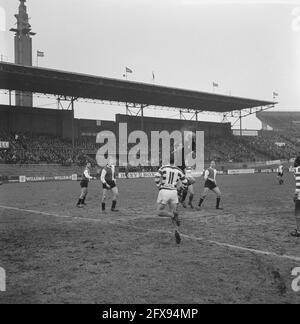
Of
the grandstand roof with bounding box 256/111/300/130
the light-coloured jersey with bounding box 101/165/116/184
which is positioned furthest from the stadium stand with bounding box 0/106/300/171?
the light-coloured jersey with bounding box 101/165/116/184

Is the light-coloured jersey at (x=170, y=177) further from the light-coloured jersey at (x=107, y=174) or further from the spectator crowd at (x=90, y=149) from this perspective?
the spectator crowd at (x=90, y=149)

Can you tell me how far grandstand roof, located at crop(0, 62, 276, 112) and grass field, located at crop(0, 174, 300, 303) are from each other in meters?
34.5

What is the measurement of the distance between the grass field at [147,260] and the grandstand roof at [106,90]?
34470 millimetres

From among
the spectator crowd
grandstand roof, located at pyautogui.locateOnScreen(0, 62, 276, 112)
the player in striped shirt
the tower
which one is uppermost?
the tower

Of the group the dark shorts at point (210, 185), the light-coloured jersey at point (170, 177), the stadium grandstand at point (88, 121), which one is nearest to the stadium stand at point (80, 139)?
the stadium grandstand at point (88, 121)

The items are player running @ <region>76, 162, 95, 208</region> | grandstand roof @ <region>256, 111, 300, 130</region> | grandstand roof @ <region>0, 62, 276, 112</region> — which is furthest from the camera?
grandstand roof @ <region>256, 111, 300, 130</region>

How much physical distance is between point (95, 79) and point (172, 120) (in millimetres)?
23622

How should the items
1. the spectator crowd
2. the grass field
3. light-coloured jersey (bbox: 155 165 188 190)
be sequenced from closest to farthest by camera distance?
the grass field < light-coloured jersey (bbox: 155 165 188 190) < the spectator crowd

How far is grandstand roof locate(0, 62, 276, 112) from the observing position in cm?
4472

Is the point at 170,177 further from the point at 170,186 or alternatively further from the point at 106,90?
the point at 106,90

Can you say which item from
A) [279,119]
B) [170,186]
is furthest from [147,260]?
[279,119]

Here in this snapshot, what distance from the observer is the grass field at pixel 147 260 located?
548cm

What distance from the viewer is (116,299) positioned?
17.2 feet

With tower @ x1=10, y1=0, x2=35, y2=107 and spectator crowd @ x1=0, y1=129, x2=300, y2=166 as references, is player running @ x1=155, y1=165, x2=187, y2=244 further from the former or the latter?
tower @ x1=10, y1=0, x2=35, y2=107
